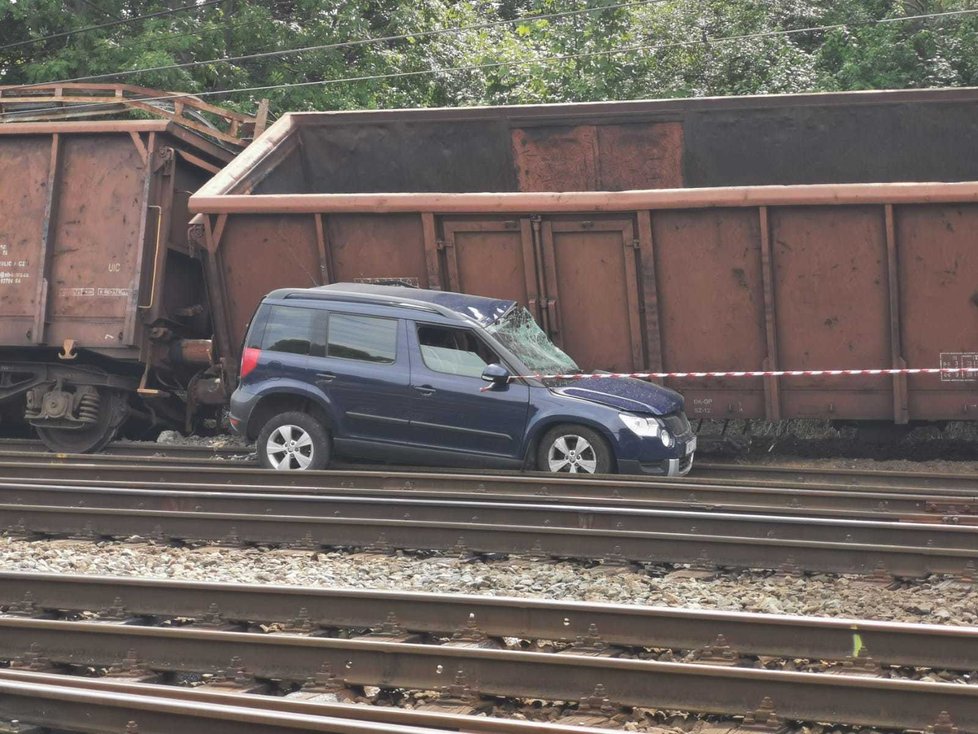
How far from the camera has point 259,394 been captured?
1243 centimetres

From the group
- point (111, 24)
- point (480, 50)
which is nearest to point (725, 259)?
point (480, 50)

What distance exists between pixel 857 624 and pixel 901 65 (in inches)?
638

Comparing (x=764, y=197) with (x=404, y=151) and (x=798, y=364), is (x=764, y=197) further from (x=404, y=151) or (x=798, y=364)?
(x=404, y=151)

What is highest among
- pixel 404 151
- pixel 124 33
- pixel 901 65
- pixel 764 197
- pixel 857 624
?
pixel 124 33

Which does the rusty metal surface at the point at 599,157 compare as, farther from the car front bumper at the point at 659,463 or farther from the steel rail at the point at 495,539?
the steel rail at the point at 495,539

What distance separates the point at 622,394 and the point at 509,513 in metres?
2.38

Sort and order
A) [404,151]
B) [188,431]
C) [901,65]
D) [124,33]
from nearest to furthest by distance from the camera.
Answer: [188,431]
[404,151]
[901,65]
[124,33]

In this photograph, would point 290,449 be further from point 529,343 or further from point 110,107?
point 110,107

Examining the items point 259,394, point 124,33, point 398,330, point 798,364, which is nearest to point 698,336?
point 798,364

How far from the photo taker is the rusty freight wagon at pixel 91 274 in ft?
48.8

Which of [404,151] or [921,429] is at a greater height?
[404,151]

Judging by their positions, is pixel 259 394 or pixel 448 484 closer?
pixel 448 484

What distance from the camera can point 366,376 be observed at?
12195 mm

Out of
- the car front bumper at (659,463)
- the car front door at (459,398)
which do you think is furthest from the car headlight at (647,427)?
the car front door at (459,398)
